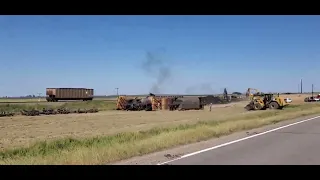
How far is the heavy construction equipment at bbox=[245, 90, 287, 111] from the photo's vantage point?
55.1 m

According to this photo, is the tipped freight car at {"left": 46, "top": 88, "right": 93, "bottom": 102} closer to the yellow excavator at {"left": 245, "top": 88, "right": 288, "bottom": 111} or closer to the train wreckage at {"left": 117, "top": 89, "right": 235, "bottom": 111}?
the train wreckage at {"left": 117, "top": 89, "right": 235, "bottom": 111}

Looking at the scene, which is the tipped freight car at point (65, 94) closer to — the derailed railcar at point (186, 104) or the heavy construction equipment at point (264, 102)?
the derailed railcar at point (186, 104)

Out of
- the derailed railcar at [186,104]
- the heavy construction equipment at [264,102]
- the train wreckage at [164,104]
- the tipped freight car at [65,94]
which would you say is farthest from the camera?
the tipped freight car at [65,94]

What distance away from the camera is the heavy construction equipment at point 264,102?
55.1m

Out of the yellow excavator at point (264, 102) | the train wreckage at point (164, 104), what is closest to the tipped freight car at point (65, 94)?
the train wreckage at point (164, 104)

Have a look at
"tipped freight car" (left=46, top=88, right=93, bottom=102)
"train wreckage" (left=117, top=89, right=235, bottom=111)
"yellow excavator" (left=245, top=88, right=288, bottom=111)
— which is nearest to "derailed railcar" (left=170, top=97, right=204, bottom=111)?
"train wreckage" (left=117, top=89, right=235, bottom=111)

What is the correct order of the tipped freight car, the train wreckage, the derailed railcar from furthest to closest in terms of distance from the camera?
1. the tipped freight car
2. the train wreckage
3. the derailed railcar

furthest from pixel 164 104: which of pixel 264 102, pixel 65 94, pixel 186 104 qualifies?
pixel 65 94

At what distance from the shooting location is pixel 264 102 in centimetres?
5547

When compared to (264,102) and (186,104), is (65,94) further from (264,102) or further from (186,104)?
(264,102)

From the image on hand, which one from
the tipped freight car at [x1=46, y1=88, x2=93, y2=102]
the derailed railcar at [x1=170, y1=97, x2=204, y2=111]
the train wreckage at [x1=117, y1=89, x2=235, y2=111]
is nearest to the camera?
the derailed railcar at [x1=170, y1=97, x2=204, y2=111]
